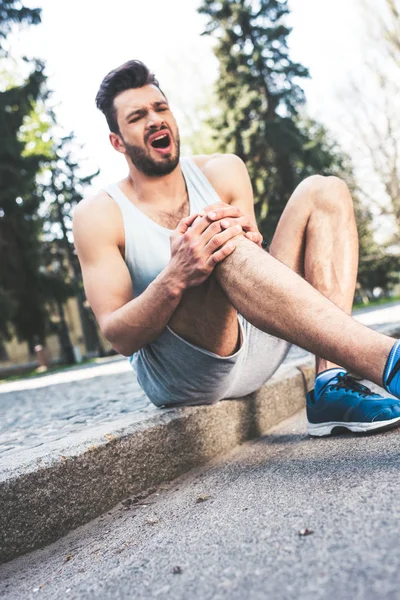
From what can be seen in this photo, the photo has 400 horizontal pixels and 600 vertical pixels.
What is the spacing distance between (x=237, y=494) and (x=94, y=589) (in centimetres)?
60

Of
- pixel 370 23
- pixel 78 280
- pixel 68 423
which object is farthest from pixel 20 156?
pixel 68 423

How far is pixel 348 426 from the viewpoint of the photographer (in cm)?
218

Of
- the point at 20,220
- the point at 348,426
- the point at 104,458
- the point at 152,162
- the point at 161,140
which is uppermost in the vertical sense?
the point at 20,220

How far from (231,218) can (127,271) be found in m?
0.61

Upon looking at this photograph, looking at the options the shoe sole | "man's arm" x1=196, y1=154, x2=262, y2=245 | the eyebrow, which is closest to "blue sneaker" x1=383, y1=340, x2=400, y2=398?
the shoe sole

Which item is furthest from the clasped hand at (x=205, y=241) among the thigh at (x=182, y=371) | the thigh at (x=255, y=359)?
the thigh at (x=255, y=359)

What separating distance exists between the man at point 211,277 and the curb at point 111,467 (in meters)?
0.15

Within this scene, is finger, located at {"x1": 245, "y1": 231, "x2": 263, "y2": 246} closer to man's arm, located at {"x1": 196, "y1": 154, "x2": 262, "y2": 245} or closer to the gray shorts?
the gray shorts

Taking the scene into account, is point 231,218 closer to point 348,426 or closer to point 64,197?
point 348,426

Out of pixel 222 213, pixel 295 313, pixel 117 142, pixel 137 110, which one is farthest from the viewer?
pixel 117 142

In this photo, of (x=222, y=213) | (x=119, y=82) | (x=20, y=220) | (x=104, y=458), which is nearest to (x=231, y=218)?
(x=222, y=213)

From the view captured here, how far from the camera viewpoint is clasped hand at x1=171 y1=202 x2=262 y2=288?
6.28 feet

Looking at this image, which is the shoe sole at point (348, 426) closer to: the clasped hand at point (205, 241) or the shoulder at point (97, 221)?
the clasped hand at point (205, 241)

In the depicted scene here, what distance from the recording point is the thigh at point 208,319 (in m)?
2.08
